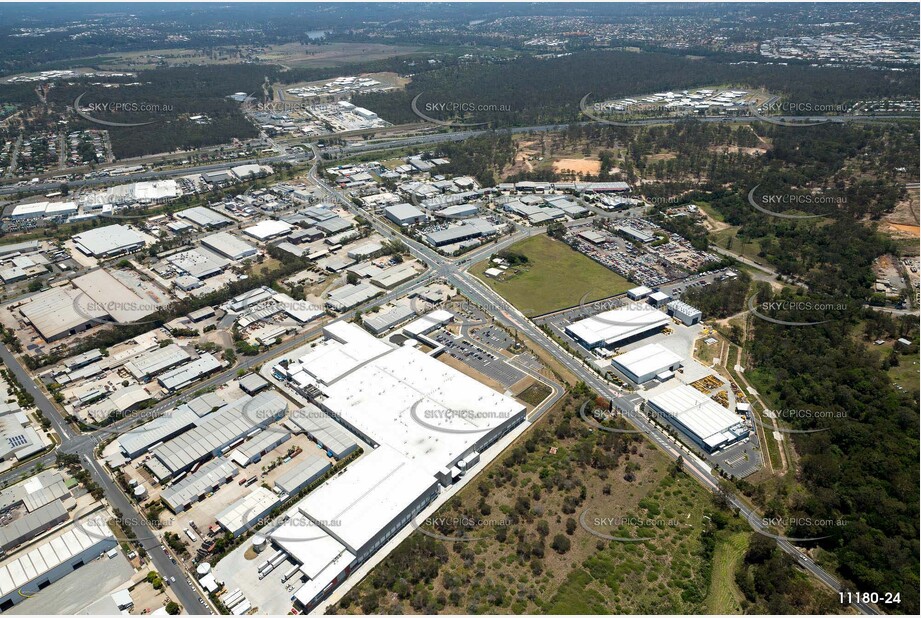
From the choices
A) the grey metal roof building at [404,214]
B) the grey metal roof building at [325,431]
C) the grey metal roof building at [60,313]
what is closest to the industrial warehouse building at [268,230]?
the grey metal roof building at [404,214]

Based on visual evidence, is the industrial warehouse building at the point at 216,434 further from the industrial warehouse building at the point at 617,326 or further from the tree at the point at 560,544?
the industrial warehouse building at the point at 617,326

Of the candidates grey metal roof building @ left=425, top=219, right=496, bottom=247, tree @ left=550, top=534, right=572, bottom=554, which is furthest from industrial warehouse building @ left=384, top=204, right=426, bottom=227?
tree @ left=550, top=534, right=572, bottom=554

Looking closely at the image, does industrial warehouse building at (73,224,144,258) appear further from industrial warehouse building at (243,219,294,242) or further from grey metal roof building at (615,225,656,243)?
grey metal roof building at (615,225,656,243)

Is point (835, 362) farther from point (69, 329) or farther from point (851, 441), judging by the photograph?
point (69, 329)

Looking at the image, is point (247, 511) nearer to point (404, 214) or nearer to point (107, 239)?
point (404, 214)

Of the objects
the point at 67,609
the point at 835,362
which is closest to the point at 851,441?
the point at 835,362

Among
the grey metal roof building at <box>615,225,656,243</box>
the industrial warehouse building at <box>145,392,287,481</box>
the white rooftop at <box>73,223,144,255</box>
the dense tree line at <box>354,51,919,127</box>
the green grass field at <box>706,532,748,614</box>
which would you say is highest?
the dense tree line at <box>354,51,919,127</box>
